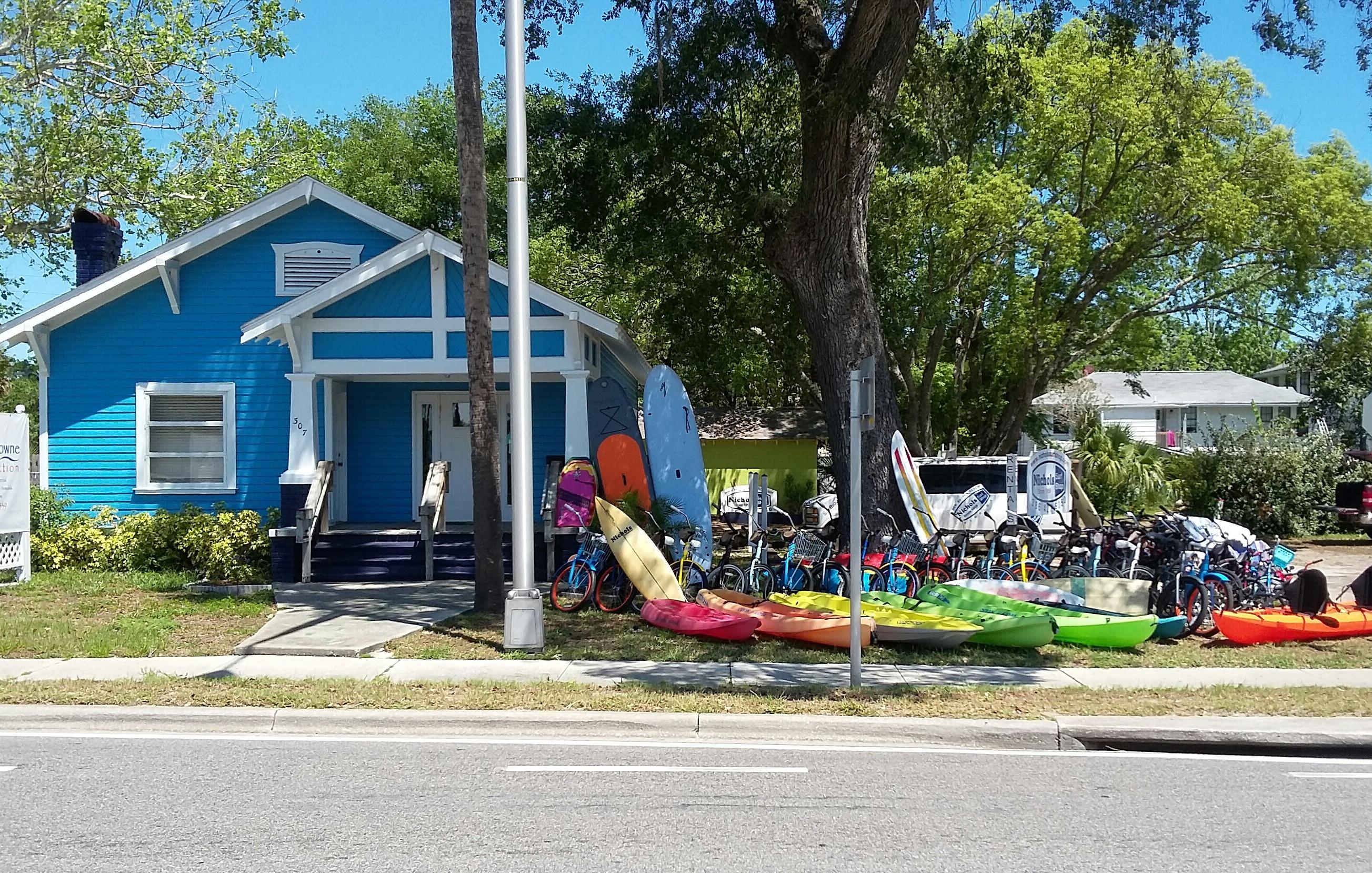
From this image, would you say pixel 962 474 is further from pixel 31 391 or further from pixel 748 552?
pixel 31 391

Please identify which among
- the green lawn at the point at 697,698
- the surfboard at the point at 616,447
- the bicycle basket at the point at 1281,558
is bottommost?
the green lawn at the point at 697,698

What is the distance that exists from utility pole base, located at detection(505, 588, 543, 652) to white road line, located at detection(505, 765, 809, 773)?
3.40 m

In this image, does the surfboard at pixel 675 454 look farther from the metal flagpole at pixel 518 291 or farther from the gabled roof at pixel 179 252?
the metal flagpole at pixel 518 291

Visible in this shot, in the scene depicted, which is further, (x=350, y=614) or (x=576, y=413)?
(x=576, y=413)

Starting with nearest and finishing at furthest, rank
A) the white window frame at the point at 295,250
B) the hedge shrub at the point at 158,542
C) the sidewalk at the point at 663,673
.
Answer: the sidewalk at the point at 663,673
the hedge shrub at the point at 158,542
the white window frame at the point at 295,250

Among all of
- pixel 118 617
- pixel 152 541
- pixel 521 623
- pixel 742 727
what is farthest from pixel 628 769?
pixel 152 541

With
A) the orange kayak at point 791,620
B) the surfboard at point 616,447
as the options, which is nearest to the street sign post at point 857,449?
the orange kayak at point 791,620

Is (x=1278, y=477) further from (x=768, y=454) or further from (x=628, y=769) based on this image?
(x=628, y=769)

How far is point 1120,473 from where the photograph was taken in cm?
2764

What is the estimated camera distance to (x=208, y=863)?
506cm

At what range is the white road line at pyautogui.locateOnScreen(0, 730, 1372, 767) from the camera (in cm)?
755

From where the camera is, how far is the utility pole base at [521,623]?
1042 centimetres

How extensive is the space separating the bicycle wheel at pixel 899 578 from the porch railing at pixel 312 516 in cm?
764

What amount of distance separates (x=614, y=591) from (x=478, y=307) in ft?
12.0
